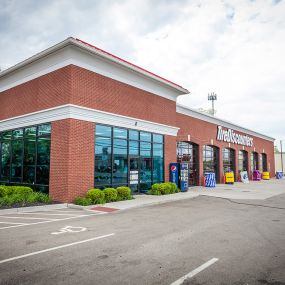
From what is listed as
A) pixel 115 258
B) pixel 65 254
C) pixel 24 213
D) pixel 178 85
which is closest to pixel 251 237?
pixel 115 258

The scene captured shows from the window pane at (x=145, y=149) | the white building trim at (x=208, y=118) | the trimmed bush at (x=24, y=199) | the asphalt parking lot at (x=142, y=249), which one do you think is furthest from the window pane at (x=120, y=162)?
the white building trim at (x=208, y=118)

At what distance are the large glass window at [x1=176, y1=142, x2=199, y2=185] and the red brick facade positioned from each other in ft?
20.7

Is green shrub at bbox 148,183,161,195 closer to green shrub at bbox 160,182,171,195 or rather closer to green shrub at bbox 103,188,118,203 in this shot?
green shrub at bbox 160,182,171,195

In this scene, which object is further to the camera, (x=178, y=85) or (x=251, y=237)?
(x=178, y=85)

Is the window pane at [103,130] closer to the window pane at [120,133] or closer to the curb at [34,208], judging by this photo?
the window pane at [120,133]

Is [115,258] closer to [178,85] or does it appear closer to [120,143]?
[120,143]

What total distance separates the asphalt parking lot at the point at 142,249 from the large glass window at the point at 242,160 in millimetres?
26257

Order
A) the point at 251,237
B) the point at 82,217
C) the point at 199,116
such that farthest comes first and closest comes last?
1. the point at 199,116
2. the point at 82,217
3. the point at 251,237

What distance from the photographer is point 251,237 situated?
7.43 meters

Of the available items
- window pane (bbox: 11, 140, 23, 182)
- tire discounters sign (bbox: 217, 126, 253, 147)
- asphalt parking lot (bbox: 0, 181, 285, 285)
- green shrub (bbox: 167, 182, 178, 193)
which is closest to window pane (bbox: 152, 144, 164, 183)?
green shrub (bbox: 167, 182, 178, 193)

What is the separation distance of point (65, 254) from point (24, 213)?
6.22m

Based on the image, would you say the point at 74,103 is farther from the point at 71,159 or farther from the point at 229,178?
the point at 229,178

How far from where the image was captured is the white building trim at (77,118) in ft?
46.6

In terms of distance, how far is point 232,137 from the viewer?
33.3 meters
